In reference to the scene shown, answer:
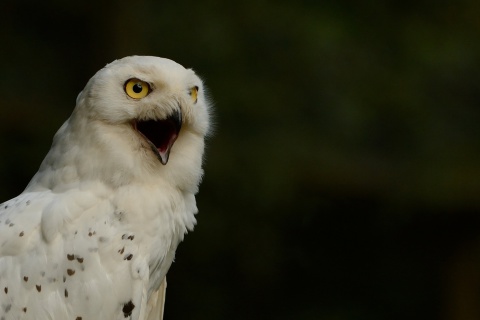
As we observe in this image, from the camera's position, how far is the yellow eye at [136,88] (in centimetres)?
382

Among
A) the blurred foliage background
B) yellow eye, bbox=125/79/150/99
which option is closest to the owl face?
yellow eye, bbox=125/79/150/99

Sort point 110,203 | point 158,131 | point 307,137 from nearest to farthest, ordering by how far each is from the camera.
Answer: point 110,203 → point 158,131 → point 307,137

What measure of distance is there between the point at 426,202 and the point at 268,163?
119cm

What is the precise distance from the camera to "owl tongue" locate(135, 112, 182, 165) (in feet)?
12.6

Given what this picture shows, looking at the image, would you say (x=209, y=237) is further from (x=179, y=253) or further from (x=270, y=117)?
(x=270, y=117)

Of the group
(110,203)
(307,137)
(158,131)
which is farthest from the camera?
(307,137)

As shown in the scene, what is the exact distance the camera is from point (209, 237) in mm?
7840

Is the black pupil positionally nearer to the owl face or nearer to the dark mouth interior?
the owl face

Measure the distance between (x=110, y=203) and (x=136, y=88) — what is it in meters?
0.39

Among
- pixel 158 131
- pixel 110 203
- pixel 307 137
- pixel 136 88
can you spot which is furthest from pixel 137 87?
pixel 307 137

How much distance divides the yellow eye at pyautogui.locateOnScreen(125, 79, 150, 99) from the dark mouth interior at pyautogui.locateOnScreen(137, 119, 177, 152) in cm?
10

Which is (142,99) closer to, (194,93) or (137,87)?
(137,87)

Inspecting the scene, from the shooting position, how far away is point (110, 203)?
12.5 feet

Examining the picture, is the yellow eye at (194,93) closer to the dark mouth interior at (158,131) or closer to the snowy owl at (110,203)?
the snowy owl at (110,203)
